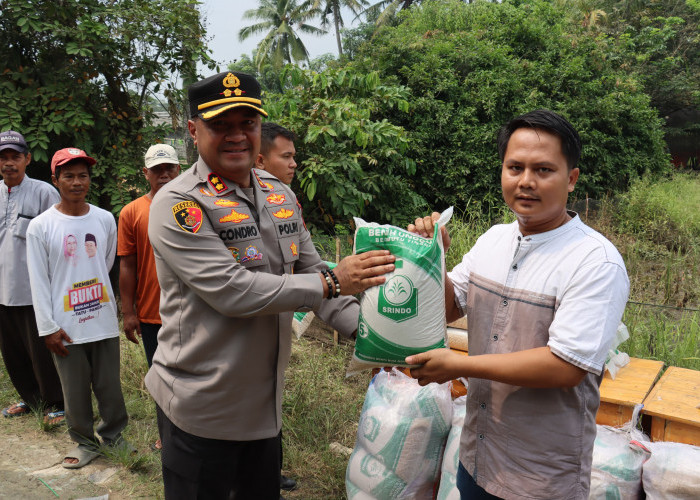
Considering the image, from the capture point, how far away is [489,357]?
4.94 ft

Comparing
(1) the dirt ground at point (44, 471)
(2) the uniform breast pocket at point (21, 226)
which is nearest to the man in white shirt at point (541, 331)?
(1) the dirt ground at point (44, 471)

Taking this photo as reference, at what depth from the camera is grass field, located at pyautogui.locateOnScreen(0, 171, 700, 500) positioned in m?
3.17

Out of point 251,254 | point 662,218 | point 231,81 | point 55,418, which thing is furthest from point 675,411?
point 662,218

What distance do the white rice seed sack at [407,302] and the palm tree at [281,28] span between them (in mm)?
31630

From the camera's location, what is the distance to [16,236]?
3840mm

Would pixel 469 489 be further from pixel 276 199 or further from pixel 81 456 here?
pixel 81 456

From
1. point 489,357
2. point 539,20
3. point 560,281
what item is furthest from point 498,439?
point 539,20

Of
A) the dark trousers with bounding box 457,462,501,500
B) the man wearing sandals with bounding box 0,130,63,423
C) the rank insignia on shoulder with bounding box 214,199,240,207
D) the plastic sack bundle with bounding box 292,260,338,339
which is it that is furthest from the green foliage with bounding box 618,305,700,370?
the man wearing sandals with bounding box 0,130,63,423

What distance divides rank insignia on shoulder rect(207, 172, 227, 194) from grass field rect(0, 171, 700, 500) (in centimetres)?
188

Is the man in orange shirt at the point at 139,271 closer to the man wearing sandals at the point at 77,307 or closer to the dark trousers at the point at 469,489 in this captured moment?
the man wearing sandals at the point at 77,307

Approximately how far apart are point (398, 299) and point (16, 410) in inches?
141

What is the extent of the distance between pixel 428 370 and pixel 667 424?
1.22m

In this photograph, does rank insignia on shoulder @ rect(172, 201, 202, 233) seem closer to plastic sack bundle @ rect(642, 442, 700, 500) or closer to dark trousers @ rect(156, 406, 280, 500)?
dark trousers @ rect(156, 406, 280, 500)

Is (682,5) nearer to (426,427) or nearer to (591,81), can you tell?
(591,81)
